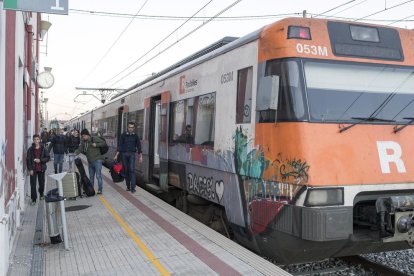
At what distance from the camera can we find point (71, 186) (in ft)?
32.6

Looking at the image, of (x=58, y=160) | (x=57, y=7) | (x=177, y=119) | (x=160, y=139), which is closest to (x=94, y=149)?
(x=160, y=139)

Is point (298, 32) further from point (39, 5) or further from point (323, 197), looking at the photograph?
point (39, 5)

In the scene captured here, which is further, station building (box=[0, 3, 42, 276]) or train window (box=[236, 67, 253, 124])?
train window (box=[236, 67, 253, 124])

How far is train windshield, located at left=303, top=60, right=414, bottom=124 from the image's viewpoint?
195 inches

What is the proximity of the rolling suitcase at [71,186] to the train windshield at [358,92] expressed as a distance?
6.71m

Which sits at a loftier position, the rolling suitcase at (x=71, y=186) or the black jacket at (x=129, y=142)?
the black jacket at (x=129, y=142)

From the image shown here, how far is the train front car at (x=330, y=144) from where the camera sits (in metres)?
4.67

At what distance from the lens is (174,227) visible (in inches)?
266

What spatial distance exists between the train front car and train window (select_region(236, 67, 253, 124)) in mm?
294

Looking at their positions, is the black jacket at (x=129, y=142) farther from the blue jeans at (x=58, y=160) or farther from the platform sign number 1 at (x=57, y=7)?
the platform sign number 1 at (x=57, y=7)

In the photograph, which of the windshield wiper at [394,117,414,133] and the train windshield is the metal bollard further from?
the windshield wiper at [394,117,414,133]

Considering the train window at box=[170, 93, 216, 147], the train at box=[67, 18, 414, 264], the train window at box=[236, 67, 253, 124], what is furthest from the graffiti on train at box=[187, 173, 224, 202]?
the train window at box=[236, 67, 253, 124]

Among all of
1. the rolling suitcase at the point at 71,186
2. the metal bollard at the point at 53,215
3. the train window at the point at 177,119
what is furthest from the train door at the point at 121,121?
the metal bollard at the point at 53,215

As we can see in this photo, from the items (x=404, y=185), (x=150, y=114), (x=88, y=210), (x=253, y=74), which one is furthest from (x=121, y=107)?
(x=404, y=185)
